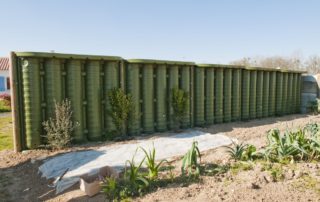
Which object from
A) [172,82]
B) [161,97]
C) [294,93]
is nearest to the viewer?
[161,97]

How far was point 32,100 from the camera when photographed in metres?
5.27

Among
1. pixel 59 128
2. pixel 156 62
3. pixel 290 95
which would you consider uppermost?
pixel 156 62

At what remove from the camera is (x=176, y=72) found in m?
7.43

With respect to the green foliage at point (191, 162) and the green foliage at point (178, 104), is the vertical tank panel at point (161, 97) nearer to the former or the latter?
the green foliage at point (178, 104)

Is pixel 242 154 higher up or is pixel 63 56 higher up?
pixel 63 56

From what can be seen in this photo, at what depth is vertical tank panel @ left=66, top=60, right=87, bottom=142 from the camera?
5.71 metres

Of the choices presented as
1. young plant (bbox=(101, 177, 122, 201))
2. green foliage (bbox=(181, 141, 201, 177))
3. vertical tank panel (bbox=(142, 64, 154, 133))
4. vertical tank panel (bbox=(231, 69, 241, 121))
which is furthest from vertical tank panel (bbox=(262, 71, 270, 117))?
young plant (bbox=(101, 177, 122, 201))

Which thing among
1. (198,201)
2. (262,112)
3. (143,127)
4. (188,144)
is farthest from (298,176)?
(262,112)

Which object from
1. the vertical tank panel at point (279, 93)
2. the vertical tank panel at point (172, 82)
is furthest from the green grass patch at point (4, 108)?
the vertical tank panel at point (279, 93)

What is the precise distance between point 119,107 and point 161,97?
1501 mm

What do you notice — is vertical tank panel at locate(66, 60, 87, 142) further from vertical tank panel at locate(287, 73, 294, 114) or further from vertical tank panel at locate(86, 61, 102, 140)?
vertical tank panel at locate(287, 73, 294, 114)

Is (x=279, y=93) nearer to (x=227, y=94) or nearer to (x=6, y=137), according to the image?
(x=227, y=94)

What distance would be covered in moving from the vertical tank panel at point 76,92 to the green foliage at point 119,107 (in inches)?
30.8

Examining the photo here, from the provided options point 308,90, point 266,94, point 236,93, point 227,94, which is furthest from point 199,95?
point 308,90
